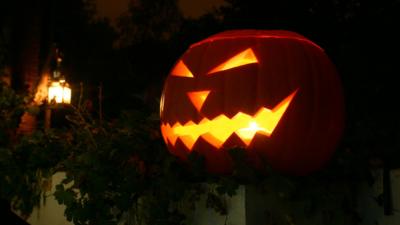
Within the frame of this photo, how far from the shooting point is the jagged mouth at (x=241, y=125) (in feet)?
7.06

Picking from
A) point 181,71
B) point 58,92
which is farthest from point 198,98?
point 58,92

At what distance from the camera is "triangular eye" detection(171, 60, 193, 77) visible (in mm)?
2377

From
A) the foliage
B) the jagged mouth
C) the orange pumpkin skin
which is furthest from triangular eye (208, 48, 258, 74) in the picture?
the foliage

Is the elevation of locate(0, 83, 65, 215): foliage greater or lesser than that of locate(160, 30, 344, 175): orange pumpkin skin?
lesser

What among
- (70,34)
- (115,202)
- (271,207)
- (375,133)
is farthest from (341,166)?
(70,34)

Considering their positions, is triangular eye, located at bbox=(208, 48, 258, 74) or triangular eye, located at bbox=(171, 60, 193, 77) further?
triangular eye, located at bbox=(171, 60, 193, 77)

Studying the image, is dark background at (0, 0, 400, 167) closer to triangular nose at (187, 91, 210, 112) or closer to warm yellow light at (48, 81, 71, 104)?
warm yellow light at (48, 81, 71, 104)

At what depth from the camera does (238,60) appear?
225 centimetres

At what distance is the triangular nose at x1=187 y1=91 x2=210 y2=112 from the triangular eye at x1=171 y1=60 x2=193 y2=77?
124mm

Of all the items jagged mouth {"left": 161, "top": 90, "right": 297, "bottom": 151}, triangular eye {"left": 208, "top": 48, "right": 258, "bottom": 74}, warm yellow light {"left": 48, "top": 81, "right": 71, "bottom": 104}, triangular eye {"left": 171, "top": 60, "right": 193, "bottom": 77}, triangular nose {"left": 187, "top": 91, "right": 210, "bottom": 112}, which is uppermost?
triangular eye {"left": 208, "top": 48, "right": 258, "bottom": 74}

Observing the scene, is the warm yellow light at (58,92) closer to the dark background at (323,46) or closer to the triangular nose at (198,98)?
the dark background at (323,46)

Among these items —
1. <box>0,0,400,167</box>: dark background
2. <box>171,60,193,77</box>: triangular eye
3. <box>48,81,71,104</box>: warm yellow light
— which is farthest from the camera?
<box>48,81,71,104</box>: warm yellow light

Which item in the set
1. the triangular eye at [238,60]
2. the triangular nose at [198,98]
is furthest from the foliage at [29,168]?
the triangular eye at [238,60]

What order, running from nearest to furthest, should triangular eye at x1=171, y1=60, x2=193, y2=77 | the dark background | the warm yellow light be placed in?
triangular eye at x1=171, y1=60, x2=193, y2=77 < the dark background < the warm yellow light
